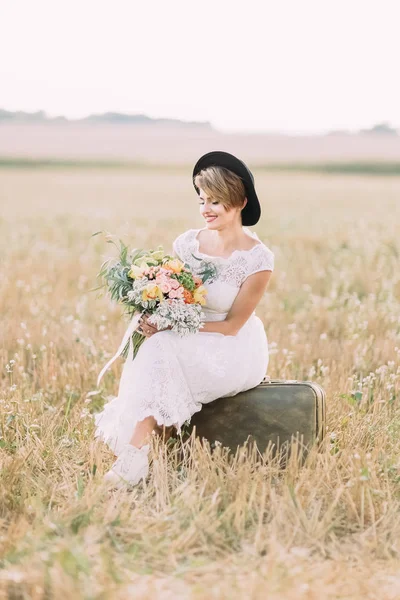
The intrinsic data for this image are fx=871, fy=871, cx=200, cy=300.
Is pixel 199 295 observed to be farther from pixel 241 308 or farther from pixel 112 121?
pixel 112 121

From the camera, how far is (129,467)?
4691 mm

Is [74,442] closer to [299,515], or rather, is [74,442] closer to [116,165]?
[299,515]

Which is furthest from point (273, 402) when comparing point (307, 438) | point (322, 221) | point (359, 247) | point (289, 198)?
point (289, 198)

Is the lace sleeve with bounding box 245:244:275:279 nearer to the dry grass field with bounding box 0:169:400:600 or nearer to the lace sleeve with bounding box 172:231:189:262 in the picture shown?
the lace sleeve with bounding box 172:231:189:262

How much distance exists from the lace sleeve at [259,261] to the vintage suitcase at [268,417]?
2.41 feet

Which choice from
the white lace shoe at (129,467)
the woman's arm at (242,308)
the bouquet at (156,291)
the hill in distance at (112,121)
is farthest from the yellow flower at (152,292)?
the hill in distance at (112,121)

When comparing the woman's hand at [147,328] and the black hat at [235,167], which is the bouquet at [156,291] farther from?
the black hat at [235,167]

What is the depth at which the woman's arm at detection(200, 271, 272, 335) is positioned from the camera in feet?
17.3

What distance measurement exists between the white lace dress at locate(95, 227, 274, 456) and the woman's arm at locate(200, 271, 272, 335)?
0.14ft

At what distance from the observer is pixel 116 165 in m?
77.4

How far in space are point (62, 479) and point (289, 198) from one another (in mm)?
28236

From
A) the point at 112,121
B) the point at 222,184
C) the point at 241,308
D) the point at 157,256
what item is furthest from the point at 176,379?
the point at 112,121

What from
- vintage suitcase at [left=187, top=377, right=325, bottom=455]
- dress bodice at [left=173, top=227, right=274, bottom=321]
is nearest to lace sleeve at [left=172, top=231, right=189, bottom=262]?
dress bodice at [left=173, top=227, right=274, bottom=321]

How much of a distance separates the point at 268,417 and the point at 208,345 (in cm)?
55
